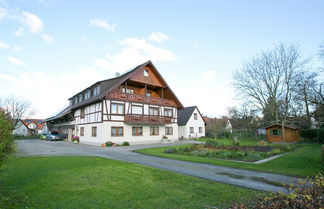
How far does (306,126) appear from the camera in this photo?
31.5 metres

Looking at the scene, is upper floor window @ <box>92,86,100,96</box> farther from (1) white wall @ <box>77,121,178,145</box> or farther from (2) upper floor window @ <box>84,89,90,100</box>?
(1) white wall @ <box>77,121,178,145</box>

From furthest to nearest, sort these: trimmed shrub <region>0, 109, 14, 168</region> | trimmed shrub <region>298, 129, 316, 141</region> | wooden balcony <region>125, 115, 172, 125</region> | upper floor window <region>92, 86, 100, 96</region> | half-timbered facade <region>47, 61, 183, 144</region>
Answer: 1. upper floor window <region>92, 86, 100, 96</region>
2. trimmed shrub <region>298, 129, 316, 141</region>
3. wooden balcony <region>125, 115, 172, 125</region>
4. half-timbered facade <region>47, 61, 183, 144</region>
5. trimmed shrub <region>0, 109, 14, 168</region>

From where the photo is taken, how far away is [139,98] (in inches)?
1054

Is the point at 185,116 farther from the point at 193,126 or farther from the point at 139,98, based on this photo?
the point at 139,98

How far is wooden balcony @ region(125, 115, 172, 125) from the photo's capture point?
81.9ft

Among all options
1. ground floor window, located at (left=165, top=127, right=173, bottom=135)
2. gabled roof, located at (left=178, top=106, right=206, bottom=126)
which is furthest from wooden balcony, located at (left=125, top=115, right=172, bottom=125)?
gabled roof, located at (left=178, top=106, right=206, bottom=126)

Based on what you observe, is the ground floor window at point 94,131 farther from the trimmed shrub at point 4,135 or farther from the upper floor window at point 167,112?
the trimmed shrub at point 4,135

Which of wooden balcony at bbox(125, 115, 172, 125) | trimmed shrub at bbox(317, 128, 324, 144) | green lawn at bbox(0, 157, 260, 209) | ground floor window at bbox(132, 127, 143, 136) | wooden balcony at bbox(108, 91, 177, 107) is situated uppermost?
wooden balcony at bbox(108, 91, 177, 107)

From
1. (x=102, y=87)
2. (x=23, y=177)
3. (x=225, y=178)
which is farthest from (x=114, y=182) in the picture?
(x=102, y=87)

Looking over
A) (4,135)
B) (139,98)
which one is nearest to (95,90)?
(139,98)

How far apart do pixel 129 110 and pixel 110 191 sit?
19.9 meters

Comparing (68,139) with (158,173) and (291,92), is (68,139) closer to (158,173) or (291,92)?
(158,173)

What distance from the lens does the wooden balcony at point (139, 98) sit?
2433 cm

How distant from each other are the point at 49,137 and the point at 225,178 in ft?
122
